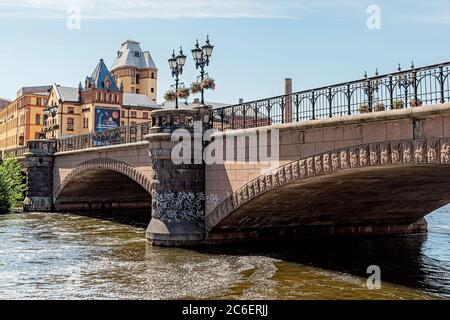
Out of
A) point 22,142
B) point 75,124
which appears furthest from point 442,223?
point 22,142

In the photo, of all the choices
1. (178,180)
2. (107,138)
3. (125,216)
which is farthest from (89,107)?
(178,180)

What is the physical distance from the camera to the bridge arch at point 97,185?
38.4 m

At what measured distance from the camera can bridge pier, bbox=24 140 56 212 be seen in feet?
147

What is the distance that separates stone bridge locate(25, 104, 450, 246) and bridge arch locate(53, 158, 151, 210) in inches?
167

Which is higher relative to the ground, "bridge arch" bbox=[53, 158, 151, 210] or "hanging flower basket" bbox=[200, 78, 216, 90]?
"hanging flower basket" bbox=[200, 78, 216, 90]

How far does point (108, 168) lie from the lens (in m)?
34.4

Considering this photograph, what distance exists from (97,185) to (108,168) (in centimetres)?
1066

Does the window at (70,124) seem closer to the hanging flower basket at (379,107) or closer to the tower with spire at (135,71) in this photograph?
the tower with spire at (135,71)

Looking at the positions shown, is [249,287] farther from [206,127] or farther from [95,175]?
[95,175]

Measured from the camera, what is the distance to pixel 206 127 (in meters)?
23.7

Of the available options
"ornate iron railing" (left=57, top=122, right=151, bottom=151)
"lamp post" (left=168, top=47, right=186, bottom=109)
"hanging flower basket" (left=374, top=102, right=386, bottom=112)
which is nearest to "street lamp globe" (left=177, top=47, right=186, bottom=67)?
"lamp post" (left=168, top=47, right=186, bottom=109)

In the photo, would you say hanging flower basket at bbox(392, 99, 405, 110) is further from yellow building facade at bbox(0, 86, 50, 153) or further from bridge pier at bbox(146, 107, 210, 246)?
yellow building facade at bbox(0, 86, 50, 153)
